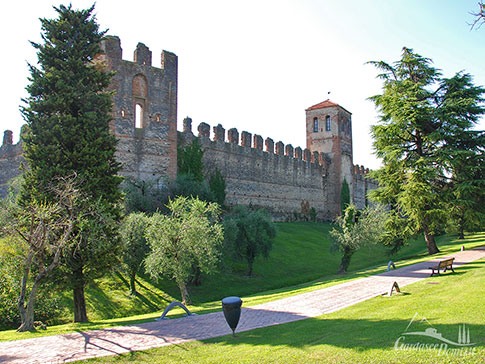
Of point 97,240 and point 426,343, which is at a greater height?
point 97,240

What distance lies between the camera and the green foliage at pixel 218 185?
32.2m

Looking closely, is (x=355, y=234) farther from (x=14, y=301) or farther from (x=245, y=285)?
(x=14, y=301)

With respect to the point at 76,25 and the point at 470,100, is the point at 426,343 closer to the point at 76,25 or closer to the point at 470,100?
the point at 76,25

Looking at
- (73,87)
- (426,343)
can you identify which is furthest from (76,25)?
(426,343)

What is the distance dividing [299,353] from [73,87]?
12008 mm

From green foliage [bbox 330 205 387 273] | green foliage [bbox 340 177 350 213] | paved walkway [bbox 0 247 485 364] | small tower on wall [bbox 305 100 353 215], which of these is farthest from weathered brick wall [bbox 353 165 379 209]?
paved walkway [bbox 0 247 485 364]

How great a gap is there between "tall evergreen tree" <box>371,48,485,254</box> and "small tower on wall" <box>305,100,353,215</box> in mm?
25450

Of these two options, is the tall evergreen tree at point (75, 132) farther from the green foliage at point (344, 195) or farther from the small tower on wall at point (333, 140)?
the green foliage at point (344, 195)

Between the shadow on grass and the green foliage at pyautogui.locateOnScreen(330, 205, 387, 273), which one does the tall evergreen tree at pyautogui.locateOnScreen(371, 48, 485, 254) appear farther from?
the shadow on grass

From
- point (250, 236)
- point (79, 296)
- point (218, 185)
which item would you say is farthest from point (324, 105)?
point (79, 296)

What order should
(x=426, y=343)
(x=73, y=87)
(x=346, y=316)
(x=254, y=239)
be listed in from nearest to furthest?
(x=426, y=343)
(x=346, y=316)
(x=73, y=87)
(x=254, y=239)

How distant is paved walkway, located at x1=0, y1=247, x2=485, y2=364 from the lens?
817cm

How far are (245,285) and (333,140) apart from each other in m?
33.4

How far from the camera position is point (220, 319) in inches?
447
